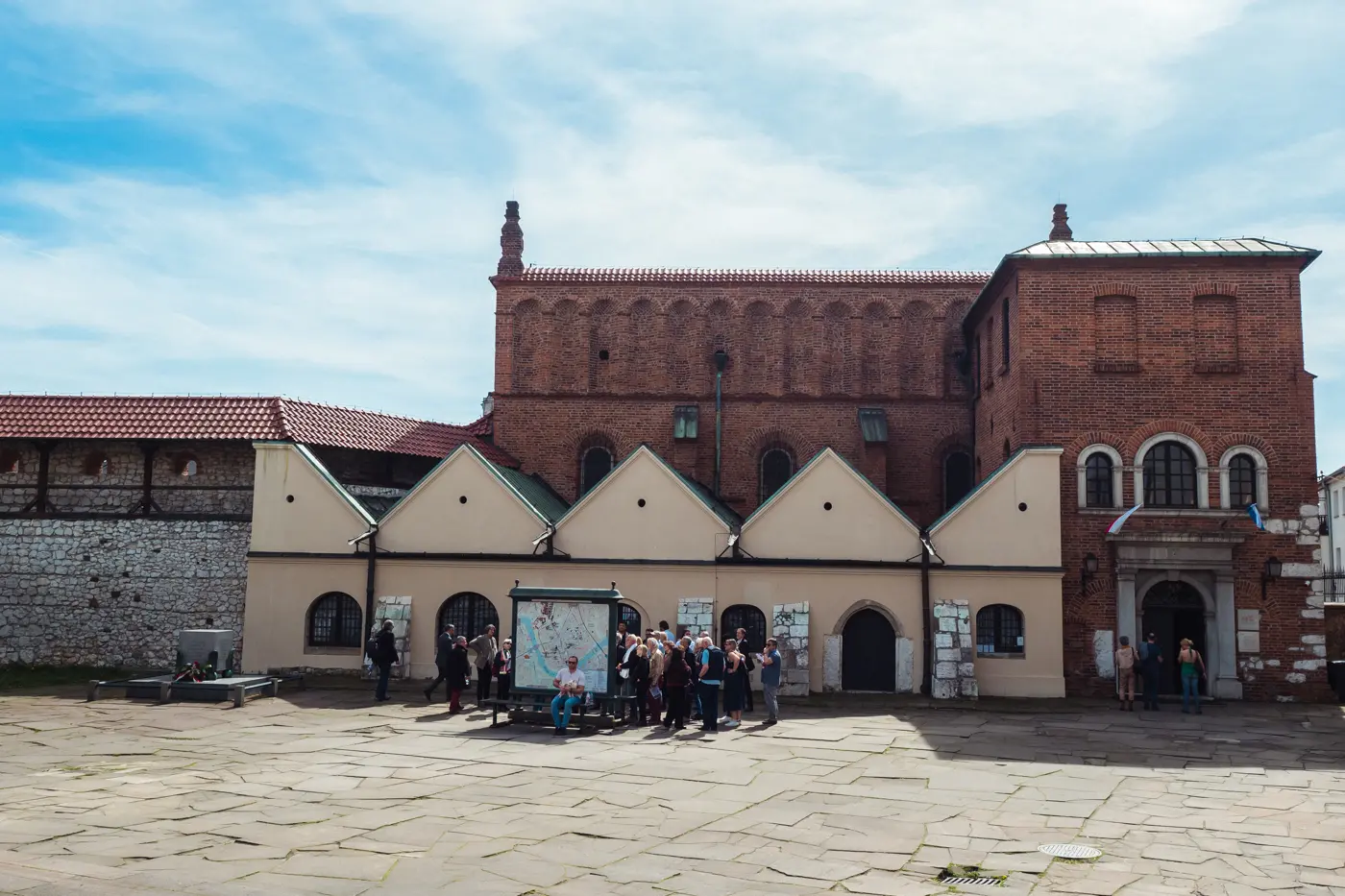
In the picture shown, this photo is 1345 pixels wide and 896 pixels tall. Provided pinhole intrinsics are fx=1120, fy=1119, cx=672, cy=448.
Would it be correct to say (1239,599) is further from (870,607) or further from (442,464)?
(442,464)

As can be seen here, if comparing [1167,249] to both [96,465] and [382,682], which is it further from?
[96,465]

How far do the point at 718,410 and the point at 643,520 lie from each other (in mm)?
7626

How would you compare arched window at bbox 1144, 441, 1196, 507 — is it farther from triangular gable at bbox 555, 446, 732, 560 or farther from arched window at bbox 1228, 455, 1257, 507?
triangular gable at bbox 555, 446, 732, 560

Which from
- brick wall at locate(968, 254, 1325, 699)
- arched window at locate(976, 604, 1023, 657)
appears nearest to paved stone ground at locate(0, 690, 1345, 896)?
arched window at locate(976, 604, 1023, 657)

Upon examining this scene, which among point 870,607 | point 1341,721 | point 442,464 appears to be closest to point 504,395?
point 442,464

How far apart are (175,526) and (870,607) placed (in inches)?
642

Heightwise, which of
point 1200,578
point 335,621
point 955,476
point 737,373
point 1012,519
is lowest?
point 335,621

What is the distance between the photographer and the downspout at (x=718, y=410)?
3184 centimetres

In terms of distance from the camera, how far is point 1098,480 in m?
24.5

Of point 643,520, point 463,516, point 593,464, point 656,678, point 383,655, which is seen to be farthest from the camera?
point 593,464

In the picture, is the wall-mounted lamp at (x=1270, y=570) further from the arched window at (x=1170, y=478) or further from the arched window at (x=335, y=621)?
the arched window at (x=335, y=621)

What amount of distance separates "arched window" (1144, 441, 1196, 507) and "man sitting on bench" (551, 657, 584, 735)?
44.7ft

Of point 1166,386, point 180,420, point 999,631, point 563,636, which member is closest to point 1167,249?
point 1166,386

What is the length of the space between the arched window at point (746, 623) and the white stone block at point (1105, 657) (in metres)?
7.04
